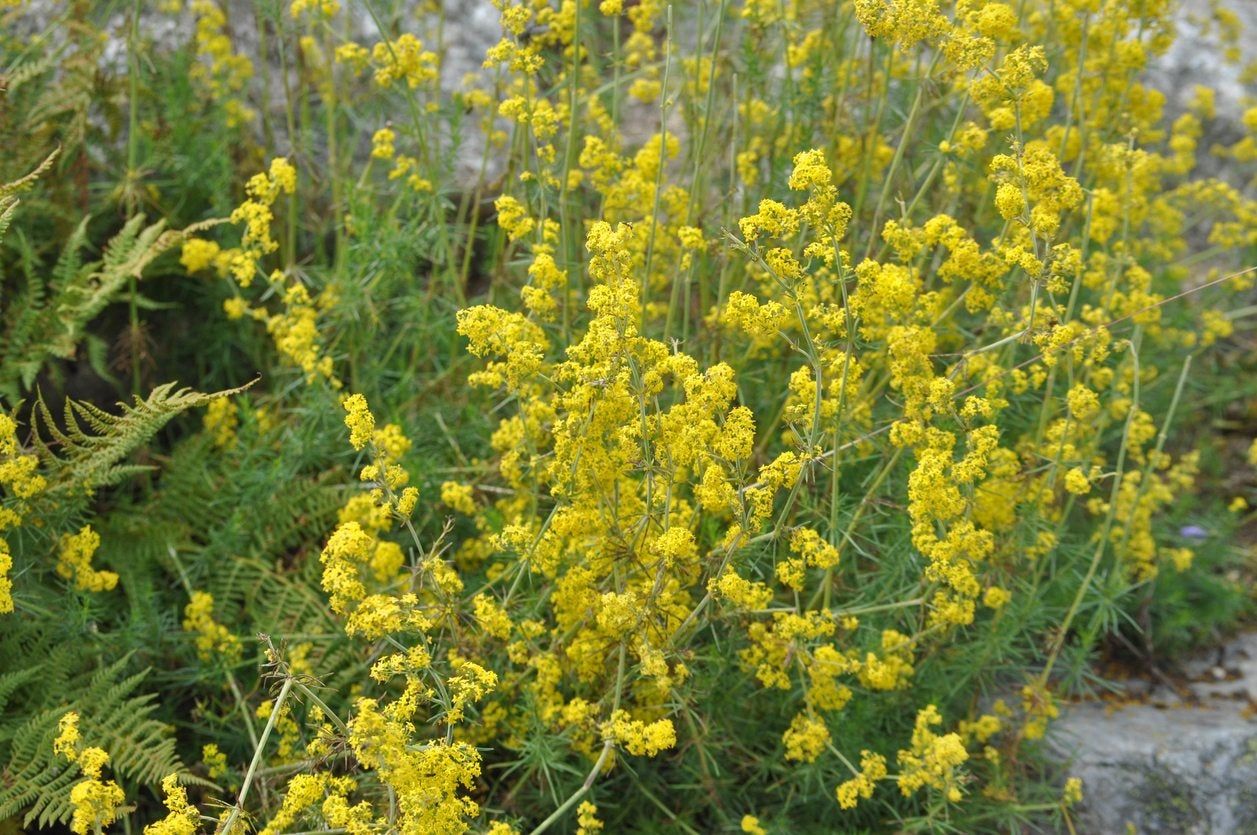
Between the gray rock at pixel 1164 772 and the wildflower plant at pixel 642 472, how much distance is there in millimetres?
120

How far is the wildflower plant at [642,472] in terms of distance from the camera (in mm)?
2453

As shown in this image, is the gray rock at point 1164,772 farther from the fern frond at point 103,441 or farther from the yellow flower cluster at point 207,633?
the fern frond at point 103,441

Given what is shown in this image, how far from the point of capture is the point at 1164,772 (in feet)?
11.2

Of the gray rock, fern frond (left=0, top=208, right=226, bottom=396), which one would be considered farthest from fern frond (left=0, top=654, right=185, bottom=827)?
the gray rock

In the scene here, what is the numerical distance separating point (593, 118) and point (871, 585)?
1.73 m

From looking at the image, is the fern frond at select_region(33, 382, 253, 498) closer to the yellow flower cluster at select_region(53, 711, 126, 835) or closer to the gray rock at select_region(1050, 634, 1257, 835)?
the yellow flower cluster at select_region(53, 711, 126, 835)

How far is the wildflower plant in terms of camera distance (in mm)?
2453

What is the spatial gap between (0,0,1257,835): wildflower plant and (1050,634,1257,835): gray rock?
4.7 inches

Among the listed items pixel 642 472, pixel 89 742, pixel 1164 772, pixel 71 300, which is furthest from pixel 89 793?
pixel 1164 772

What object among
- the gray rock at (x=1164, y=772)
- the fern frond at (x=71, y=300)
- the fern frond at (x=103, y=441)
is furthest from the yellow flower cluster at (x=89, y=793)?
the gray rock at (x=1164, y=772)

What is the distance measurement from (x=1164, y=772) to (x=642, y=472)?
1.86m

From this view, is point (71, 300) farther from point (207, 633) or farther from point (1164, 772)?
point (1164, 772)

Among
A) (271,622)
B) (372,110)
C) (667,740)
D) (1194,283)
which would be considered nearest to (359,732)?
(667,740)

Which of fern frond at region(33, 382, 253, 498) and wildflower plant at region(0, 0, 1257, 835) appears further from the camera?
fern frond at region(33, 382, 253, 498)
